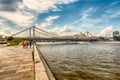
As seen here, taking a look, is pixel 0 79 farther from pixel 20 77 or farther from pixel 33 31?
pixel 33 31

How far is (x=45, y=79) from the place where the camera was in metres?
7.25

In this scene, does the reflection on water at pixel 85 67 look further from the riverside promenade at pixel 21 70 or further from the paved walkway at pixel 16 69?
the paved walkway at pixel 16 69

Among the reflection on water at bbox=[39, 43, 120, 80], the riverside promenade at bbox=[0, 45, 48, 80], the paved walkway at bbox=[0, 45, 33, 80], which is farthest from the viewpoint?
the reflection on water at bbox=[39, 43, 120, 80]

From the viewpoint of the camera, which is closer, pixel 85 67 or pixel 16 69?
pixel 16 69

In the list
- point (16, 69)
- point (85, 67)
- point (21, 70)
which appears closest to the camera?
point (21, 70)

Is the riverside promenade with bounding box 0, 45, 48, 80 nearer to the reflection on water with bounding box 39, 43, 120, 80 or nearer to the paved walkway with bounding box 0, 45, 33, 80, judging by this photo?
the paved walkway with bounding box 0, 45, 33, 80

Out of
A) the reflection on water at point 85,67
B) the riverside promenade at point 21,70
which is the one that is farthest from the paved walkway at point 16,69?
the reflection on water at point 85,67

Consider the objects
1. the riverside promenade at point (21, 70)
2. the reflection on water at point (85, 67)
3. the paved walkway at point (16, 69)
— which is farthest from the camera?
the reflection on water at point (85, 67)

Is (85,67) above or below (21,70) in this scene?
below

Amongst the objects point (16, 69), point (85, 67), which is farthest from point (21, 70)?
point (85, 67)

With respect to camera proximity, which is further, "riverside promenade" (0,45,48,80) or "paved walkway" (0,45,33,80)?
"paved walkway" (0,45,33,80)

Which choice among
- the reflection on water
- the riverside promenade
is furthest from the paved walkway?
the reflection on water

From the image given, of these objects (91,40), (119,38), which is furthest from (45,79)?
(119,38)

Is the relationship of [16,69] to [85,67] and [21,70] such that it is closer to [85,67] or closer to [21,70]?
[21,70]
